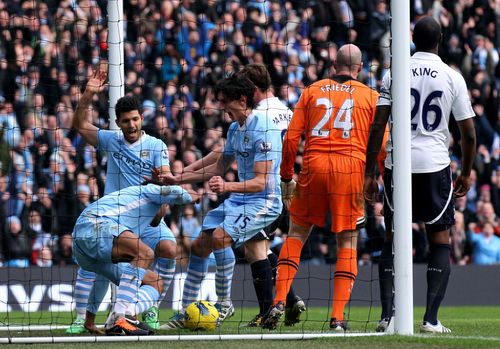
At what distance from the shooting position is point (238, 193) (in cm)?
966

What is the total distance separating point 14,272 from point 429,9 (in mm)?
8617

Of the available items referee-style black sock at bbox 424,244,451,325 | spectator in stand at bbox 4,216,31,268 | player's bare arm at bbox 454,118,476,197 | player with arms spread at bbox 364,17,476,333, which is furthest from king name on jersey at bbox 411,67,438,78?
spectator in stand at bbox 4,216,31,268

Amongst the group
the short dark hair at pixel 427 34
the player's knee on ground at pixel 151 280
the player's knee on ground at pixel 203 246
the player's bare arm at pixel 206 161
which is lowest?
the player's knee on ground at pixel 151 280

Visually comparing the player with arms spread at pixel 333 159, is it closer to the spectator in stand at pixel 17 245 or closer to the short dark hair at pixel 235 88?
the short dark hair at pixel 235 88

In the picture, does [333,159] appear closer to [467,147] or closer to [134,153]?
[467,147]

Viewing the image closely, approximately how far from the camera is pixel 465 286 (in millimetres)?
16406

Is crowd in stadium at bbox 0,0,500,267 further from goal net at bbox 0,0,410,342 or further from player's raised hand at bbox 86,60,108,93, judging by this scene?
player's raised hand at bbox 86,60,108,93

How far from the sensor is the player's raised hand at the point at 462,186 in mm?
8598

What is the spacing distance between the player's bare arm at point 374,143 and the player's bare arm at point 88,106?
2.29 metres

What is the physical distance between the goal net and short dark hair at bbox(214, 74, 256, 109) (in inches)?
188

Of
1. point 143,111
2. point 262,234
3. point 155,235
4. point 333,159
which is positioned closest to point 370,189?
point 333,159

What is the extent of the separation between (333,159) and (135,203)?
1.64m

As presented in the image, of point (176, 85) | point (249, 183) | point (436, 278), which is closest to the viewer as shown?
point (436, 278)

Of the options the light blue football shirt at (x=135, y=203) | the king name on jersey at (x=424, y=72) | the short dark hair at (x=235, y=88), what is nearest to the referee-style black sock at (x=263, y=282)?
the short dark hair at (x=235, y=88)
